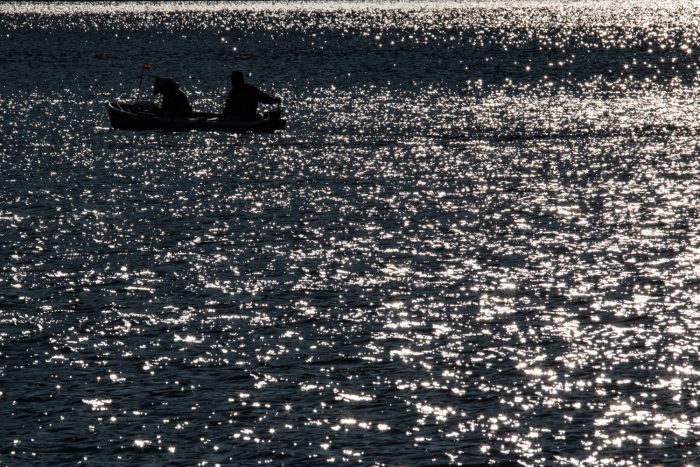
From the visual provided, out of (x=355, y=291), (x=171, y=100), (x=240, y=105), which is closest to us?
(x=355, y=291)

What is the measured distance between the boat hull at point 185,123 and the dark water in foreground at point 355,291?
65 centimetres

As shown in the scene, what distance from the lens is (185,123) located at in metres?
55.0

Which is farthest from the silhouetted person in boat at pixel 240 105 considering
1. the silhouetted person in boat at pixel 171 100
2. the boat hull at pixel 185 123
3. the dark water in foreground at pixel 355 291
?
the silhouetted person in boat at pixel 171 100

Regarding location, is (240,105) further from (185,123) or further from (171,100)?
(171,100)

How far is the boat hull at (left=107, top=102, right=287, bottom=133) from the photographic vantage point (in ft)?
180

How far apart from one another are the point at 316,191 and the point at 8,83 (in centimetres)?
5297

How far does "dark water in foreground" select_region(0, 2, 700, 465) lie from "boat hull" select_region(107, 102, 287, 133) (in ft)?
2.15

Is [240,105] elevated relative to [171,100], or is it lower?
lower

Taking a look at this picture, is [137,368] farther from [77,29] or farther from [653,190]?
[77,29]

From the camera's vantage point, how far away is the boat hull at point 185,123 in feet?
180

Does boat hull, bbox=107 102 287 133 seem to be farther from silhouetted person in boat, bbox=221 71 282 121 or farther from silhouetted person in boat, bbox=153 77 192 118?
silhouetted person in boat, bbox=153 77 192 118

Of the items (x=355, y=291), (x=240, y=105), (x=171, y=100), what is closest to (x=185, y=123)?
(x=171, y=100)

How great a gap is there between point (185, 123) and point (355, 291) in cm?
2935

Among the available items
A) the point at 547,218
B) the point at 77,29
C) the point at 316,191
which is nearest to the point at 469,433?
the point at 547,218
